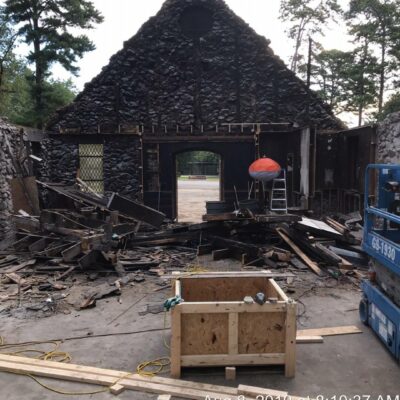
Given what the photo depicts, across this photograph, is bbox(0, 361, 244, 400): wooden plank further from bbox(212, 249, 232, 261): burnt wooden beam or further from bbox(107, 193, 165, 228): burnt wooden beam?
bbox(107, 193, 165, 228): burnt wooden beam

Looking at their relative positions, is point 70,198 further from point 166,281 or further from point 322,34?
point 322,34

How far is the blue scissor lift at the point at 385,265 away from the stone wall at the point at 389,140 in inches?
221

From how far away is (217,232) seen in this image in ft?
35.7

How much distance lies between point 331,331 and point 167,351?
7.98 feet

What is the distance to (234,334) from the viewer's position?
15.0ft

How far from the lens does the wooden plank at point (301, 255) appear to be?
8717 mm

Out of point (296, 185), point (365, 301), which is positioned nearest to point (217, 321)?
point (365, 301)

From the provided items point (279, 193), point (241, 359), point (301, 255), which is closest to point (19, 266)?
point (241, 359)

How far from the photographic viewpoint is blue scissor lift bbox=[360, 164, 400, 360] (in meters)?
4.69

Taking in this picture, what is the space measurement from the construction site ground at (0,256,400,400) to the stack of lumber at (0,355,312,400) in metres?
0.09

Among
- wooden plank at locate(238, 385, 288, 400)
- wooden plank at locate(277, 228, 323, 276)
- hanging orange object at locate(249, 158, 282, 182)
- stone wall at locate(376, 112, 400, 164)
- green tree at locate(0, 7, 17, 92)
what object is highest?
green tree at locate(0, 7, 17, 92)

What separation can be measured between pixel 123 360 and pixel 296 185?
37.0 ft

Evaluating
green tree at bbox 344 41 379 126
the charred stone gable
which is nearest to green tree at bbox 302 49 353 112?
green tree at bbox 344 41 379 126

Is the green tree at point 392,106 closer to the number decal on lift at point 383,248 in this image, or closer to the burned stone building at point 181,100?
the burned stone building at point 181,100
